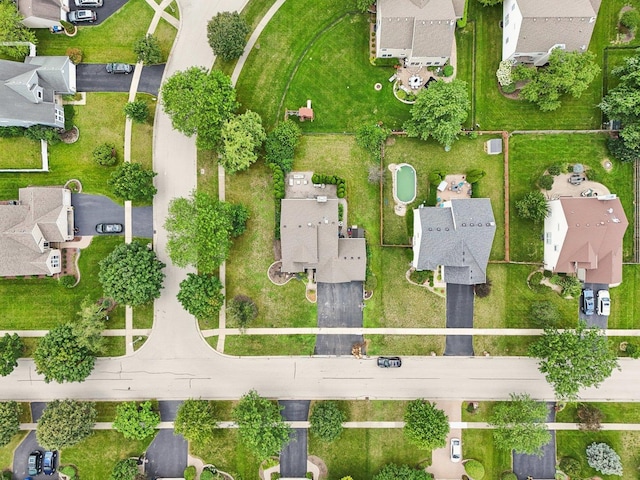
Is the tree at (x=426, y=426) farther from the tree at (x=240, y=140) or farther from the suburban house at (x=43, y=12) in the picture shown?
the suburban house at (x=43, y=12)

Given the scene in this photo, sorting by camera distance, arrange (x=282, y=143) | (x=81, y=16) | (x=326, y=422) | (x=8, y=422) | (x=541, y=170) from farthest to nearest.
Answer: (x=541, y=170) → (x=81, y=16) → (x=282, y=143) → (x=8, y=422) → (x=326, y=422)

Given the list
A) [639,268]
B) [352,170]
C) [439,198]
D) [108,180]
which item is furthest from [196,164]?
[639,268]

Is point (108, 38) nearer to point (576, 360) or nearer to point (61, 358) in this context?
point (61, 358)

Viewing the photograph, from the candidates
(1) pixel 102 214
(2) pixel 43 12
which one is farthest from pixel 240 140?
(2) pixel 43 12

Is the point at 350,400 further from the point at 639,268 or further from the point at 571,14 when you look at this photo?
the point at 571,14

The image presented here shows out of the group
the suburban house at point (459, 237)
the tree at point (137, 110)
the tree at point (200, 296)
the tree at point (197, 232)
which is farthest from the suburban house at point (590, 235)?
the tree at point (137, 110)

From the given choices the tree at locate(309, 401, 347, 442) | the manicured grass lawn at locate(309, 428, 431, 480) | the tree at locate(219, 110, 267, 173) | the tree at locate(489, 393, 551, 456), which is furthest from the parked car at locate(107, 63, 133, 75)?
the tree at locate(489, 393, 551, 456)

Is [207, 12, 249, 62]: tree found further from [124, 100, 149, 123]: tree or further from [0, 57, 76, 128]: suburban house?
[0, 57, 76, 128]: suburban house
